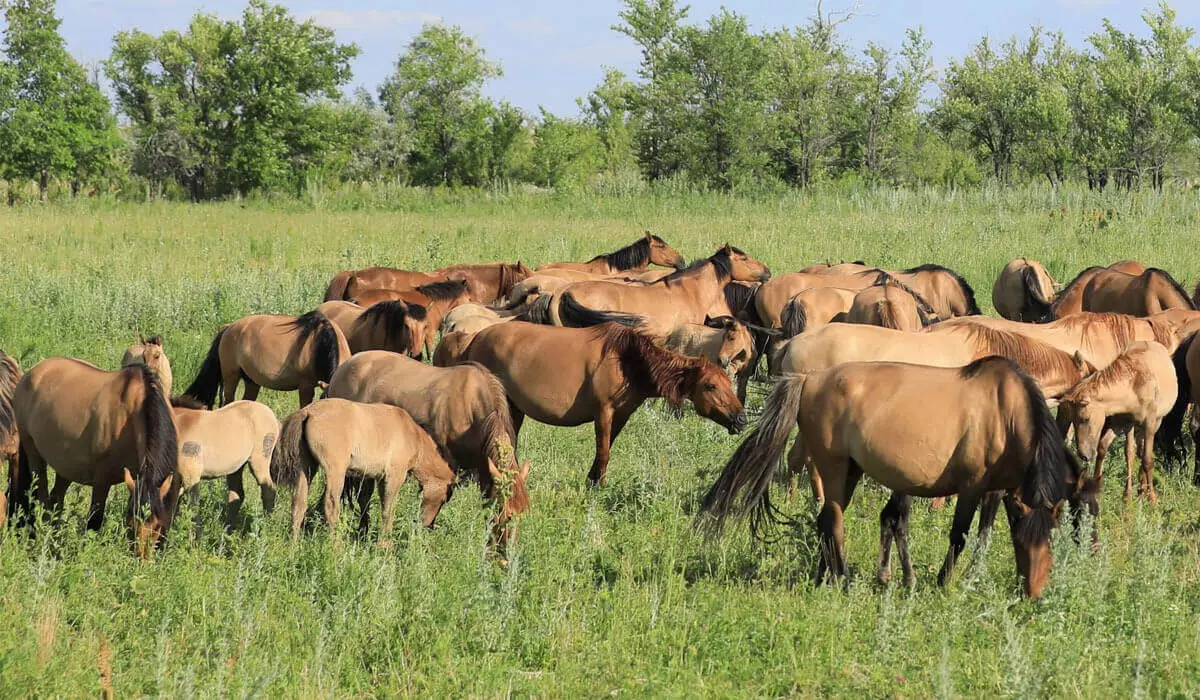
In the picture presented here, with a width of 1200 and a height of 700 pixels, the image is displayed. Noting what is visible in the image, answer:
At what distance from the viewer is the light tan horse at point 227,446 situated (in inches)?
296

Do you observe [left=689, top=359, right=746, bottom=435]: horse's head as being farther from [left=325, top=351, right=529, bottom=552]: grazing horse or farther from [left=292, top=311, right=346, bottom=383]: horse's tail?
[left=292, top=311, right=346, bottom=383]: horse's tail

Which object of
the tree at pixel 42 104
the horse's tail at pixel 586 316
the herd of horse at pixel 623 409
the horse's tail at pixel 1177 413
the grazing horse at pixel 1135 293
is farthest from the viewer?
the tree at pixel 42 104

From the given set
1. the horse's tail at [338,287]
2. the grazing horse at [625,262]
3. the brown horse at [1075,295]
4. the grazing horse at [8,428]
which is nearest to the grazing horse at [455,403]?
the grazing horse at [8,428]

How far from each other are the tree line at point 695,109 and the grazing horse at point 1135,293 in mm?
22691

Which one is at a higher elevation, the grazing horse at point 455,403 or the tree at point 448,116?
the tree at point 448,116

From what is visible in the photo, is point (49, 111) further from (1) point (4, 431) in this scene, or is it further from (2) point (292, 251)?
(1) point (4, 431)

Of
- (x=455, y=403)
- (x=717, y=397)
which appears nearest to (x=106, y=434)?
(x=455, y=403)

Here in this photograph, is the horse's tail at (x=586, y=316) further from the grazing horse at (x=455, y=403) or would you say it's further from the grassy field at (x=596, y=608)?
the grazing horse at (x=455, y=403)

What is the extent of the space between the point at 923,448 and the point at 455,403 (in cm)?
318

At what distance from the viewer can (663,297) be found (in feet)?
43.1

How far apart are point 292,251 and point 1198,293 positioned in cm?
1589

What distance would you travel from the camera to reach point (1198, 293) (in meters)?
13.7

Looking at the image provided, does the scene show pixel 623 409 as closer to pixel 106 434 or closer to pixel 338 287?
pixel 106 434

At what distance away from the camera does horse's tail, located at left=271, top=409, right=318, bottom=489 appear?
727 cm
